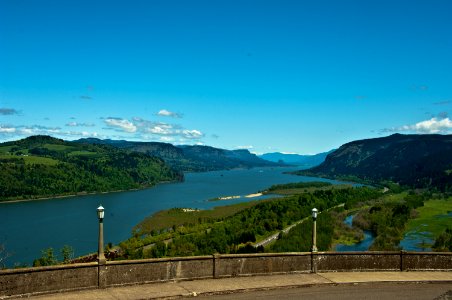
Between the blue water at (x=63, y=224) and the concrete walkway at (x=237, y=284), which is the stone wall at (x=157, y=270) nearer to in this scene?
the concrete walkway at (x=237, y=284)

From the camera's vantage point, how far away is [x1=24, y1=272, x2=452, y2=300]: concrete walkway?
1556cm

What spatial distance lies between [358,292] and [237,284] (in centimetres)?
458

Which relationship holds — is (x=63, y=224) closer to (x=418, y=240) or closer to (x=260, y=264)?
(x=418, y=240)

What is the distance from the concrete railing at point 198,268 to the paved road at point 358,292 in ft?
6.29

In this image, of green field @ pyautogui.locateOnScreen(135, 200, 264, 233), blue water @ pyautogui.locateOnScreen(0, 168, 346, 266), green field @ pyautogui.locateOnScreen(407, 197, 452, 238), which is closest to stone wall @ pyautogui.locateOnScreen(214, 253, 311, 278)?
blue water @ pyautogui.locateOnScreen(0, 168, 346, 266)

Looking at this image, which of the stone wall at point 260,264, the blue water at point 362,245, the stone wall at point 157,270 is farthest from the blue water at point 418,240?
the stone wall at point 157,270

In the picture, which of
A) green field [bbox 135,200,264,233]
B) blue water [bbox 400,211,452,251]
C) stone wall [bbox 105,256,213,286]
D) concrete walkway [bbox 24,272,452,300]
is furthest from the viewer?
green field [bbox 135,200,264,233]

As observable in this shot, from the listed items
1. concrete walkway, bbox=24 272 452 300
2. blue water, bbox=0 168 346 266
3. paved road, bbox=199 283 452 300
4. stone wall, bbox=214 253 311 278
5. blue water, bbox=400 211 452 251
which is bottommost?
blue water, bbox=0 168 346 266

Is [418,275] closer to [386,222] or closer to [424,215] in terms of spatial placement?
[386,222]

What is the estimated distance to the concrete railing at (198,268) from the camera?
15070 mm

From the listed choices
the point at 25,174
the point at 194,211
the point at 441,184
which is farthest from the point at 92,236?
the point at 441,184

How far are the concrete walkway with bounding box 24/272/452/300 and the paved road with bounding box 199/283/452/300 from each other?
286mm

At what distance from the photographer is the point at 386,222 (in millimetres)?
88750

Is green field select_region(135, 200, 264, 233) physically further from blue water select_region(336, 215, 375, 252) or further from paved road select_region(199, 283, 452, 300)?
paved road select_region(199, 283, 452, 300)
